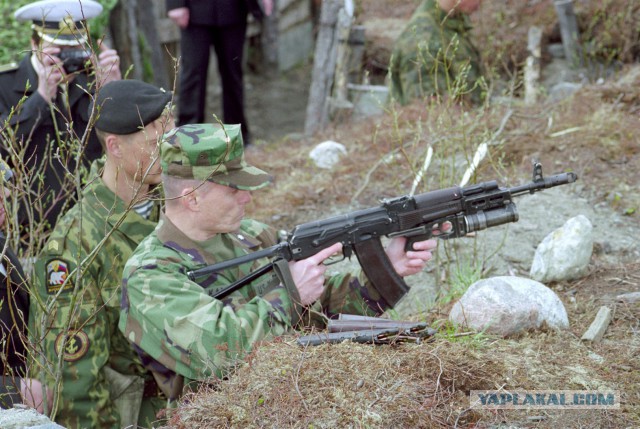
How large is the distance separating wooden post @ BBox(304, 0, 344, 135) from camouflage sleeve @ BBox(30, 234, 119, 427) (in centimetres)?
588

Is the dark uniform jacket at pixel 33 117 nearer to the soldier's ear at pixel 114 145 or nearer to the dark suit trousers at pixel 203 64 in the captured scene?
the soldier's ear at pixel 114 145

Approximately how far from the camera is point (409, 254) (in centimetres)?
379

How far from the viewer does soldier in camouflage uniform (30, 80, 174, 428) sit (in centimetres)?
366

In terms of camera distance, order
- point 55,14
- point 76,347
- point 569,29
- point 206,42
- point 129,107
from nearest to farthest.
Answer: point 76,347
point 129,107
point 55,14
point 206,42
point 569,29

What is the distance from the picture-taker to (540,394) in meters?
3.14

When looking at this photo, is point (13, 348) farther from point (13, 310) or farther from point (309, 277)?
point (309, 277)

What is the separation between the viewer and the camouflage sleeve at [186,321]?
3.20 meters

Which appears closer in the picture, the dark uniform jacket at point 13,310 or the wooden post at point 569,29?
the dark uniform jacket at point 13,310

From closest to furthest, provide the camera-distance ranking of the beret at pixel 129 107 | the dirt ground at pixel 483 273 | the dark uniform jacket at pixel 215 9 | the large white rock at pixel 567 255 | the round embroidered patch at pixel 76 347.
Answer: the dirt ground at pixel 483 273 → the round embroidered patch at pixel 76 347 → the beret at pixel 129 107 → the large white rock at pixel 567 255 → the dark uniform jacket at pixel 215 9

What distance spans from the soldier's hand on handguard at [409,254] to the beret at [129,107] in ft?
4.29

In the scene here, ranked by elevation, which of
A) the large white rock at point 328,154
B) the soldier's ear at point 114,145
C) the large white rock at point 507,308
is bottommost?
the large white rock at point 328,154

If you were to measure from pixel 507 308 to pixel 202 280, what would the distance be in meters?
1.37

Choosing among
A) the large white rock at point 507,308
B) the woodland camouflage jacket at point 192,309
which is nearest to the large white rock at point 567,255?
the large white rock at point 507,308

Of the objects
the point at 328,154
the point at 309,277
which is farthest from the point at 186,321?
the point at 328,154
